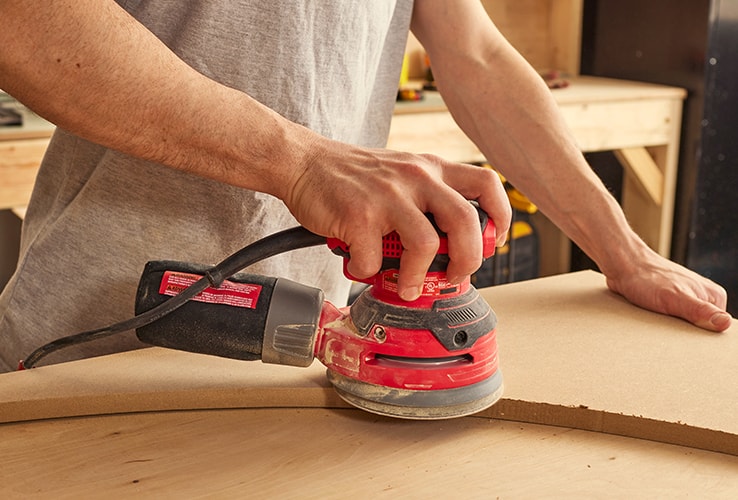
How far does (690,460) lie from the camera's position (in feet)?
3.23

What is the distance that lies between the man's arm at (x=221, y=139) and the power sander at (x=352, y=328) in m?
0.04

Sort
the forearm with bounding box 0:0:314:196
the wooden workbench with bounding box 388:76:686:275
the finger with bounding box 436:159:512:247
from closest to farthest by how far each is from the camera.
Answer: the forearm with bounding box 0:0:314:196
the finger with bounding box 436:159:512:247
the wooden workbench with bounding box 388:76:686:275

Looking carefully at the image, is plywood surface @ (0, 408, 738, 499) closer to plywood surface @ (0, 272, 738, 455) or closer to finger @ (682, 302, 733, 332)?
plywood surface @ (0, 272, 738, 455)

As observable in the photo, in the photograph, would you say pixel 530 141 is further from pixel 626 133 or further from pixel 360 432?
pixel 626 133

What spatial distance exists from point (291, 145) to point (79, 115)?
22 centimetres

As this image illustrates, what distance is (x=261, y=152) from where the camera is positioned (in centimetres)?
99

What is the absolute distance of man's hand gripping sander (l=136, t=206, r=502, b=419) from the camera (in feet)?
3.29

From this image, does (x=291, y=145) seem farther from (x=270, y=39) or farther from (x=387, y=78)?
(x=387, y=78)

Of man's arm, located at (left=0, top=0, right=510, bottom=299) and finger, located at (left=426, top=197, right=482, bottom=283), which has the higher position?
man's arm, located at (left=0, top=0, right=510, bottom=299)

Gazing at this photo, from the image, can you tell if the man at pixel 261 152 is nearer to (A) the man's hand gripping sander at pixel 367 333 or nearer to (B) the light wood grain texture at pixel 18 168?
(A) the man's hand gripping sander at pixel 367 333

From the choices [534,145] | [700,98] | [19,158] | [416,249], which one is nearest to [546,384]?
[416,249]

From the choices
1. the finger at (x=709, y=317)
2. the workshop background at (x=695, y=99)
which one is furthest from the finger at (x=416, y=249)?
the workshop background at (x=695, y=99)

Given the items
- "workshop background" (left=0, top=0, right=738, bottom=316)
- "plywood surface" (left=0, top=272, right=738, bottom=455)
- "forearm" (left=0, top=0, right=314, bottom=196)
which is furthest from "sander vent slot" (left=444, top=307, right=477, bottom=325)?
"workshop background" (left=0, top=0, right=738, bottom=316)

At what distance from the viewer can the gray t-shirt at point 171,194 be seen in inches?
48.5
